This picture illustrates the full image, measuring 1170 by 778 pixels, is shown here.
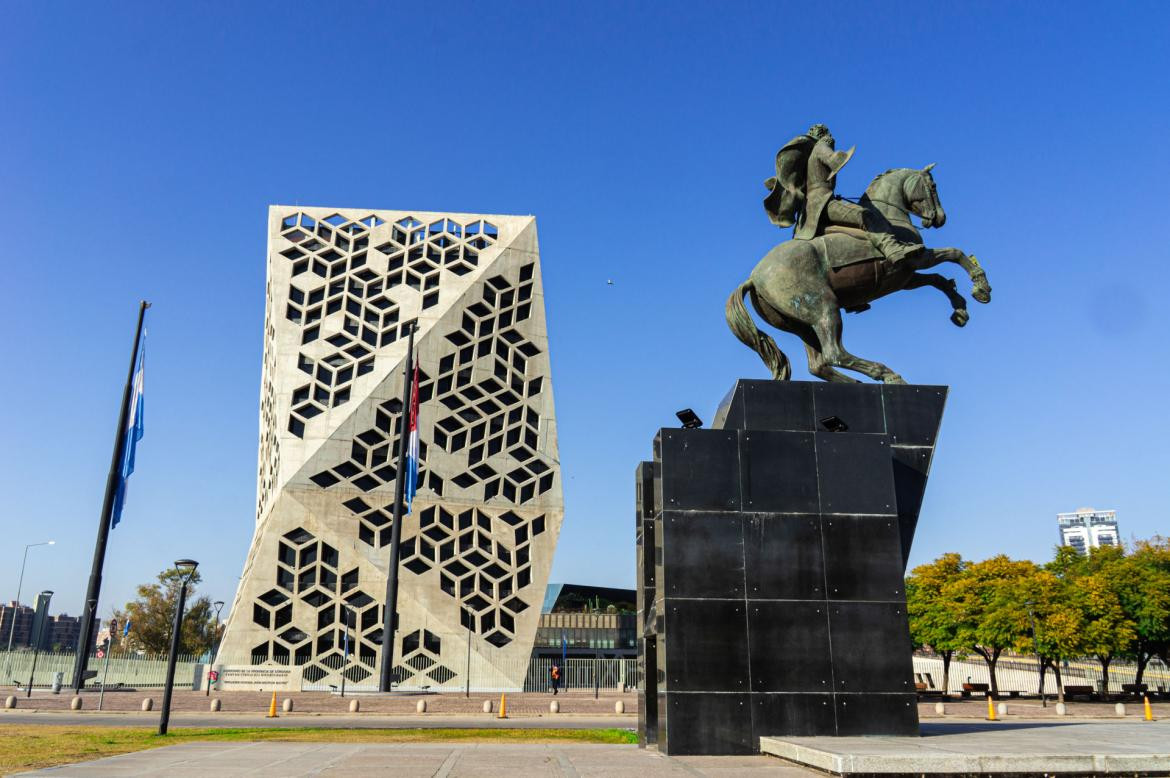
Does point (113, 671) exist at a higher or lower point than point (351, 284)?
lower

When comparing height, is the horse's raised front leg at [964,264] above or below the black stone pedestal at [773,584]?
above

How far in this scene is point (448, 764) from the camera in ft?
33.4

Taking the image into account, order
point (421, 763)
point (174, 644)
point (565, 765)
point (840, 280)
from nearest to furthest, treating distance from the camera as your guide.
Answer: point (565, 765), point (421, 763), point (840, 280), point (174, 644)

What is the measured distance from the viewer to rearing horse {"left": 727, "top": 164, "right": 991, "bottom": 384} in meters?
13.6

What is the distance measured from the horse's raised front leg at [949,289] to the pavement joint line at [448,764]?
33.6 feet

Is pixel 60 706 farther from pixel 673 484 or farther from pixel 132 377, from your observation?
pixel 673 484

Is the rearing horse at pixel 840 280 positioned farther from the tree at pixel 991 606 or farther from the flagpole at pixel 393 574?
the tree at pixel 991 606

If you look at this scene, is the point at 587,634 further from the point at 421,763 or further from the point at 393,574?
the point at 421,763

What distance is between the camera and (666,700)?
1090 centimetres

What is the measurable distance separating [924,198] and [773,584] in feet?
23.6

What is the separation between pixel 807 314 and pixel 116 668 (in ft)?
154

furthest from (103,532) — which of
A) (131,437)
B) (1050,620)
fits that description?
(1050,620)

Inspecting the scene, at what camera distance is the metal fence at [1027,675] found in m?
59.9

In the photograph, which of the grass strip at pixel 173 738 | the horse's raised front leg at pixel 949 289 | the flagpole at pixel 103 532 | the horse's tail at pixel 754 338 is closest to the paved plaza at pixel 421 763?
the grass strip at pixel 173 738
